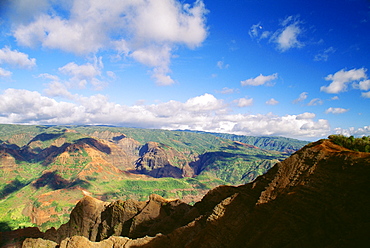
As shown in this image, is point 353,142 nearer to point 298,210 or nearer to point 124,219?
point 298,210

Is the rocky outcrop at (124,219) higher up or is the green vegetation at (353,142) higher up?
the green vegetation at (353,142)

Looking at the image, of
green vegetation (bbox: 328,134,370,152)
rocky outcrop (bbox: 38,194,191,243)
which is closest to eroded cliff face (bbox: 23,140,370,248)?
green vegetation (bbox: 328,134,370,152)

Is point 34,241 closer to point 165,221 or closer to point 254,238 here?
point 165,221

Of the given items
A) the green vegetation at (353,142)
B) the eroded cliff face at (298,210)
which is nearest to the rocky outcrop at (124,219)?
the eroded cliff face at (298,210)

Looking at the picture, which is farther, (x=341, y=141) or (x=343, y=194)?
(x=341, y=141)

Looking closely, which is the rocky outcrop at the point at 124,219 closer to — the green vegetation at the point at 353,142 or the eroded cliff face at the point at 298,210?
the eroded cliff face at the point at 298,210

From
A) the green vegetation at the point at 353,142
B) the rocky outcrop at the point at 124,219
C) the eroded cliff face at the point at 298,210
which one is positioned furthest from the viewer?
the rocky outcrop at the point at 124,219

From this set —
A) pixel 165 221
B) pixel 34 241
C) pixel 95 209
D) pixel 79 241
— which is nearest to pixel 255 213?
pixel 165 221

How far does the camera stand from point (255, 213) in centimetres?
2862

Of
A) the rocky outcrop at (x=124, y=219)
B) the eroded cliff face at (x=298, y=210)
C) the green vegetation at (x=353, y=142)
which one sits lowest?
the rocky outcrop at (x=124, y=219)

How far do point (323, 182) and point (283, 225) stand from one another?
6960mm

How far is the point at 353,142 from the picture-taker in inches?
1216

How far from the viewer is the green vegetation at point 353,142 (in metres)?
29.0

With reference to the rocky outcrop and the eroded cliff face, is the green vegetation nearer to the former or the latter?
the eroded cliff face
